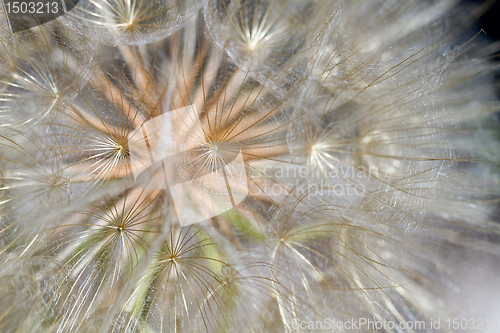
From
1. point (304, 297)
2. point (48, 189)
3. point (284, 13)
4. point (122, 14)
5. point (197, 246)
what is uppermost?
point (122, 14)

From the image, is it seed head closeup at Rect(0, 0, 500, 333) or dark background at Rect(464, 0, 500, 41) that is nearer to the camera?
seed head closeup at Rect(0, 0, 500, 333)

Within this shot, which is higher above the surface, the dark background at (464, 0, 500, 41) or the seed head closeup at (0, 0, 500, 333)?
the dark background at (464, 0, 500, 41)

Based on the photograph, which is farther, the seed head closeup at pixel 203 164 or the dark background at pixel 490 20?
the dark background at pixel 490 20

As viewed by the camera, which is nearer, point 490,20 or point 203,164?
point 203,164

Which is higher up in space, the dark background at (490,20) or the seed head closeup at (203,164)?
the dark background at (490,20)

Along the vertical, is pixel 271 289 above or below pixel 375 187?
below

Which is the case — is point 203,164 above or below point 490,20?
below

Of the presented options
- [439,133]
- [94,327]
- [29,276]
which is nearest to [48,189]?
[29,276]

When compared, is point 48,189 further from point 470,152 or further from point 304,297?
point 470,152
